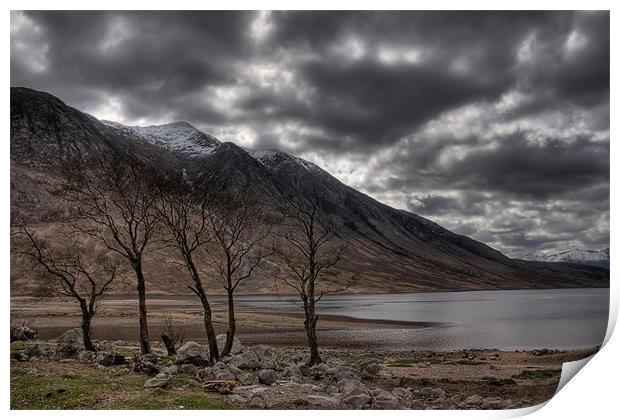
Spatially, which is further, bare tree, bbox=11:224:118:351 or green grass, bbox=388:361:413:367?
green grass, bbox=388:361:413:367

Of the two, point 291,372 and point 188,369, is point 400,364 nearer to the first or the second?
point 291,372

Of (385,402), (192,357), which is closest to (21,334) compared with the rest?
(192,357)

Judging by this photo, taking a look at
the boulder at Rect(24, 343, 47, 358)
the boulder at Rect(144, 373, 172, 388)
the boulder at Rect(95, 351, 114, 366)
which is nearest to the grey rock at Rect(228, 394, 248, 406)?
the boulder at Rect(144, 373, 172, 388)

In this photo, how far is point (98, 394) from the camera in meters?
13.8

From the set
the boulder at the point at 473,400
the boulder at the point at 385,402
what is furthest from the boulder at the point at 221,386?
the boulder at the point at 473,400

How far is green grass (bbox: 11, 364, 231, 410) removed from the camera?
43.8 feet

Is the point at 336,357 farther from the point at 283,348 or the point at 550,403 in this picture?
the point at 550,403

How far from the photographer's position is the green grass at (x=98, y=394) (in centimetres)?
1335

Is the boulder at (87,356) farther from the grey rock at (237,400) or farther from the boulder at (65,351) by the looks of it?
the grey rock at (237,400)

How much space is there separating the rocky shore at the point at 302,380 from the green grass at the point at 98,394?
33cm

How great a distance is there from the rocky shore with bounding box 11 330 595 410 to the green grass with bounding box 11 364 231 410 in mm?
333

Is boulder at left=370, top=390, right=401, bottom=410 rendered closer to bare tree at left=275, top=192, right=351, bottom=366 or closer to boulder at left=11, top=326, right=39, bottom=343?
bare tree at left=275, top=192, right=351, bottom=366
